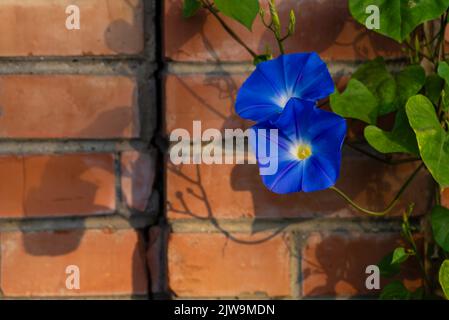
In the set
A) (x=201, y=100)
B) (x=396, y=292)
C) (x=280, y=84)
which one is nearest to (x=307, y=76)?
(x=280, y=84)

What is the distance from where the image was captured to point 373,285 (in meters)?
0.69

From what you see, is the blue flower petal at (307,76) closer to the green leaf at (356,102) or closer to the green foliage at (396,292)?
the green leaf at (356,102)

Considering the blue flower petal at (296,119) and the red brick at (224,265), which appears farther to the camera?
the red brick at (224,265)

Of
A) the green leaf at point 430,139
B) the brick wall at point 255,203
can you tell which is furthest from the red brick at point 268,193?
the green leaf at point 430,139

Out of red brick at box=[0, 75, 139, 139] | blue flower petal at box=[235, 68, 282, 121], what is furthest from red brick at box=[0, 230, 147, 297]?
blue flower petal at box=[235, 68, 282, 121]

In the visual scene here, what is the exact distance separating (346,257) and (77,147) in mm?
296

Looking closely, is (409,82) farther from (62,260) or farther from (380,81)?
(62,260)

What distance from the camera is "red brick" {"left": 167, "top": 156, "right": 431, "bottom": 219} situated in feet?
2.21

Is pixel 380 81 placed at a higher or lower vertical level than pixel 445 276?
higher

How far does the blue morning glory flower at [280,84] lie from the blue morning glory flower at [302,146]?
17 mm

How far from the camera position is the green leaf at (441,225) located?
0.62 meters

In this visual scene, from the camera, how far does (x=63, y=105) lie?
0.67 meters

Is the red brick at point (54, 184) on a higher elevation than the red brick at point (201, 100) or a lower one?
lower
